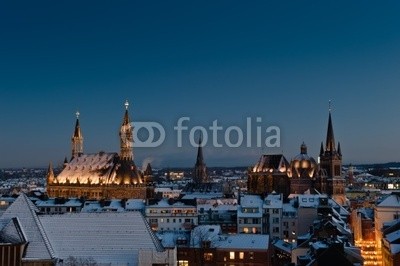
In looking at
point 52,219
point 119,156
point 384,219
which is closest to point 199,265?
point 384,219

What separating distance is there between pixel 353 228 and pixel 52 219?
5972 cm

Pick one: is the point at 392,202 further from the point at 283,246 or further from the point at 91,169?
the point at 91,169

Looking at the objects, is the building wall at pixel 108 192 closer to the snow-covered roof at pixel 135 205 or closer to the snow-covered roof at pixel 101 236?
the snow-covered roof at pixel 135 205

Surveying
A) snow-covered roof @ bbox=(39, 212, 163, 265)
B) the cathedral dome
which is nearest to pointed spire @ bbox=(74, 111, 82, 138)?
the cathedral dome

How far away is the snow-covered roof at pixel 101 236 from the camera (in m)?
33.6

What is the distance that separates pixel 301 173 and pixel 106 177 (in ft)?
153

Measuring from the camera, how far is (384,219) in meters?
67.6

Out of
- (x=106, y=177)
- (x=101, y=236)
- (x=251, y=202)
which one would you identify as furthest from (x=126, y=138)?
(x=101, y=236)

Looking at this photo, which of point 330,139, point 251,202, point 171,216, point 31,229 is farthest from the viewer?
point 330,139

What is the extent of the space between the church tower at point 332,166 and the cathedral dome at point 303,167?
2194mm

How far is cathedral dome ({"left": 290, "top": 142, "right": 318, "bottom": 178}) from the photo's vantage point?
481 ft

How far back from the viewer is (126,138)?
489 feet

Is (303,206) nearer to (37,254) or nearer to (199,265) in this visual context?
(199,265)

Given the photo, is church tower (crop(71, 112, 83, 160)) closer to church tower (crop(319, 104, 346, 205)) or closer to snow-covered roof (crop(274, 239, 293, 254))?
church tower (crop(319, 104, 346, 205))
